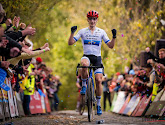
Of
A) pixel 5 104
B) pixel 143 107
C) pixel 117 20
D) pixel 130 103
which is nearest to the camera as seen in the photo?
pixel 5 104

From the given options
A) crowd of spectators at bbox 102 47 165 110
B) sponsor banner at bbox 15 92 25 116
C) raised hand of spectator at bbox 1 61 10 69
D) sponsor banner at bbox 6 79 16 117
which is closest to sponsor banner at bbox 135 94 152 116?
crowd of spectators at bbox 102 47 165 110

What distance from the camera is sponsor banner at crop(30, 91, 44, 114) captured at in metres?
15.2

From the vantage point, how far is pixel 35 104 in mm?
15633

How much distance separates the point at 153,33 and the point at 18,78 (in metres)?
9.64

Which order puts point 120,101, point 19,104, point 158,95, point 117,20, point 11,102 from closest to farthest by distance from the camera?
1. point 11,102
2. point 158,95
3. point 19,104
4. point 120,101
5. point 117,20

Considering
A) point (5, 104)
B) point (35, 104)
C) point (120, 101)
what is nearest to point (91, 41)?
point (5, 104)

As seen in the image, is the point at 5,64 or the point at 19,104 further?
the point at 19,104

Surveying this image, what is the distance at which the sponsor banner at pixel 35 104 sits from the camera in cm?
1522

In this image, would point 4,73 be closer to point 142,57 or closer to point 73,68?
point 142,57

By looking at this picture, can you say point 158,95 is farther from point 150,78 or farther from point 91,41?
point 91,41

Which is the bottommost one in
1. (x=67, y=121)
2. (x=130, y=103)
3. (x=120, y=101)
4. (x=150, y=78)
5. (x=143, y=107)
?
(x=67, y=121)

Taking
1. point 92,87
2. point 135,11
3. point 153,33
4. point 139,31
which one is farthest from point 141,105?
point 135,11

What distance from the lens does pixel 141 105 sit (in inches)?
550

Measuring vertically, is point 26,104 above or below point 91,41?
below
